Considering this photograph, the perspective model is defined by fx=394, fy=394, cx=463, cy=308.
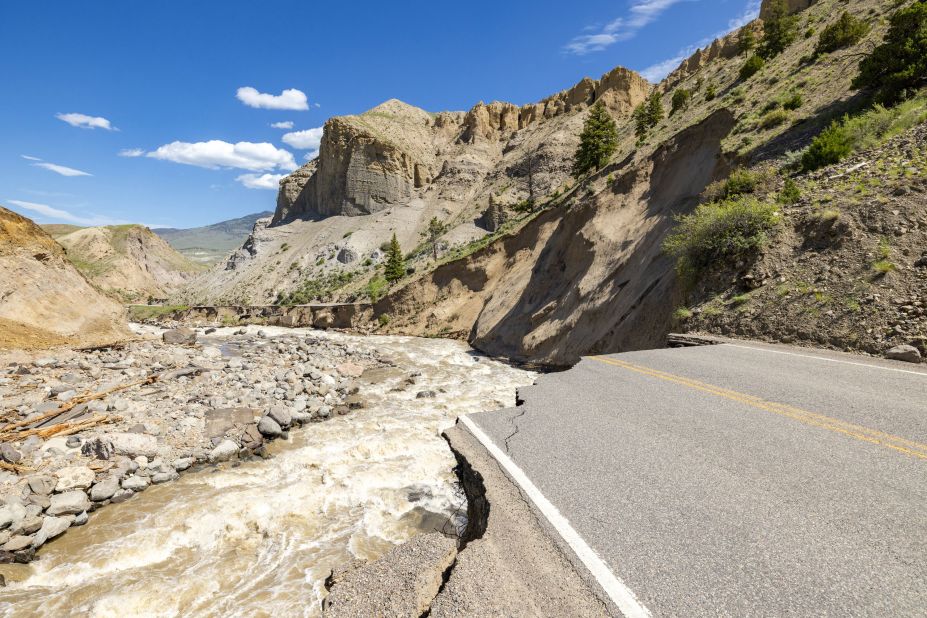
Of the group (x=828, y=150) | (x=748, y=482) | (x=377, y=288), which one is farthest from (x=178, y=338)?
(x=828, y=150)

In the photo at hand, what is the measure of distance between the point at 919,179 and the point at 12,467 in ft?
72.1

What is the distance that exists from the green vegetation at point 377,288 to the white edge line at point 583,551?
37.8 m

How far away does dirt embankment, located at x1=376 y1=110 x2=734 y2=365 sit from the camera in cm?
Result: 1686

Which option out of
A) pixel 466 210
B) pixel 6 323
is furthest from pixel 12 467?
pixel 466 210

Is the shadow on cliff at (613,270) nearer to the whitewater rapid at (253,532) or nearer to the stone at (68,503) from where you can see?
the whitewater rapid at (253,532)

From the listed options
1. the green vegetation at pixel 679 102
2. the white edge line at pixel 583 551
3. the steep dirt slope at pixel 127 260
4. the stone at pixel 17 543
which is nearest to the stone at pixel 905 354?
the white edge line at pixel 583 551

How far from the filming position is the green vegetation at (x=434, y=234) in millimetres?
57294

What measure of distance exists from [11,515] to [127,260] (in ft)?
397

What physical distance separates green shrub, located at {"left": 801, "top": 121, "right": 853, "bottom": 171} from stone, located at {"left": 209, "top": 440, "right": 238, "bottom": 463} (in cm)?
2042

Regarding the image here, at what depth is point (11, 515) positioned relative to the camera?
6785mm

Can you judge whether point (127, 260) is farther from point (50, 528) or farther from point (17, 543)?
point (17, 543)

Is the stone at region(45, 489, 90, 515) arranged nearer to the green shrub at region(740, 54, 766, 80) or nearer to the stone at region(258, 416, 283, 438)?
the stone at region(258, 416, 283, 438)

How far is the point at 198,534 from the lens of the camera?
693 cm

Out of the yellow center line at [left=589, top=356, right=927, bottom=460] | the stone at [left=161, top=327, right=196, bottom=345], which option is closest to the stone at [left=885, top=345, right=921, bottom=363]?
the yellow center line at [left=589, top=356, right=927, bottom=460]
